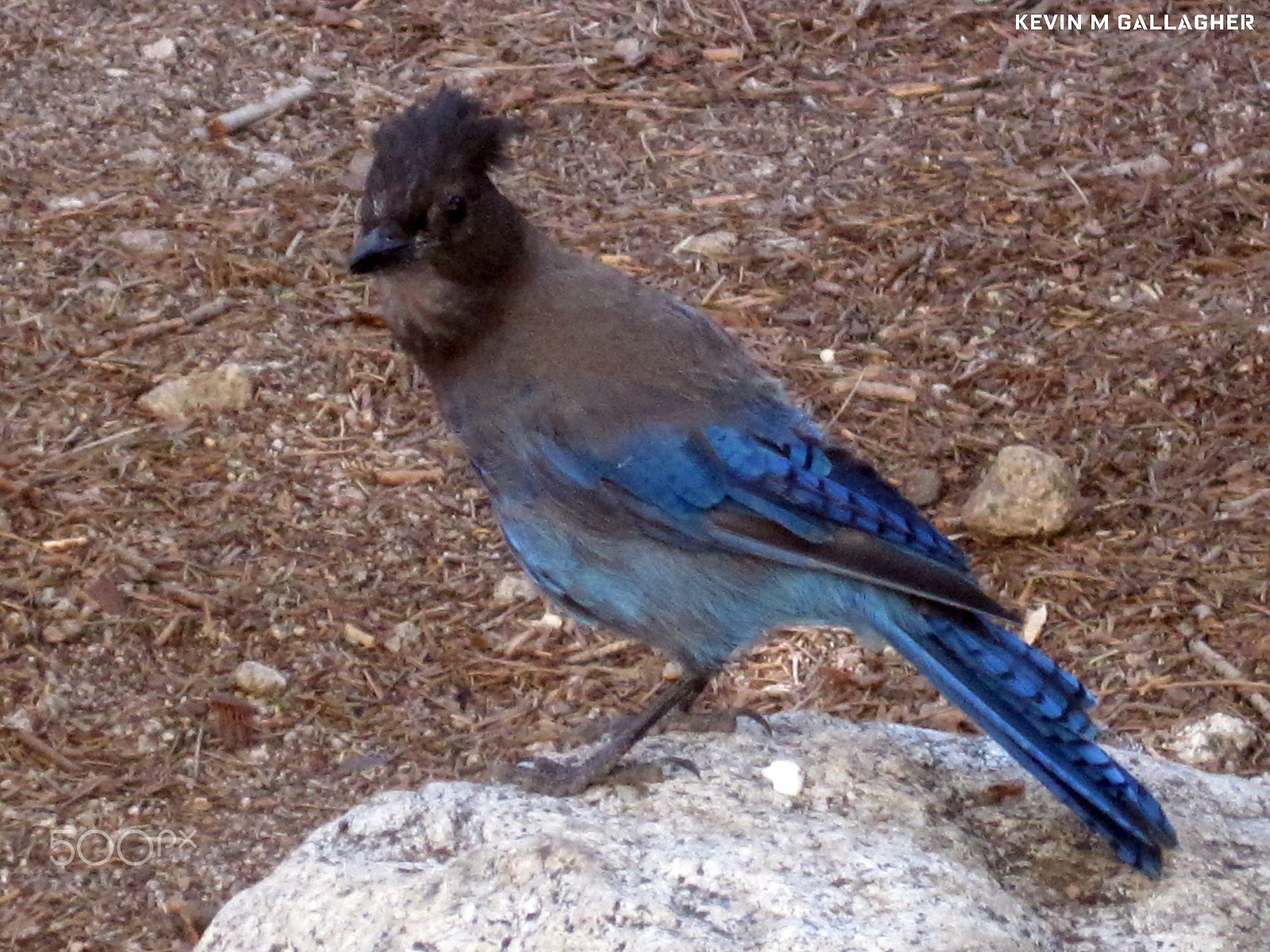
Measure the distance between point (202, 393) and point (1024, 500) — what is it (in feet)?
7.17

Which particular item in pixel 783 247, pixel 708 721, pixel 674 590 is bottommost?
pixel 783 247

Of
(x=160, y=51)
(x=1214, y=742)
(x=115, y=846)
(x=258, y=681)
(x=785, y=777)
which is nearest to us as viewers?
(x=785, y=777)

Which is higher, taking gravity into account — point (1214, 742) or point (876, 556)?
point (876, 556)

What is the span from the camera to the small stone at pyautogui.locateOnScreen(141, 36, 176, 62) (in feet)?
21.7

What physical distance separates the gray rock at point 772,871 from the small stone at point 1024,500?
1421mm

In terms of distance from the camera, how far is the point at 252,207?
5.98m

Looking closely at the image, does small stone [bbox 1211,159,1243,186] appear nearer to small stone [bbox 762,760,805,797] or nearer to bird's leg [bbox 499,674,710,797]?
bird's leg [bbox 499,674,710,797]

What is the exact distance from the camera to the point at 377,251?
3520 millimetres

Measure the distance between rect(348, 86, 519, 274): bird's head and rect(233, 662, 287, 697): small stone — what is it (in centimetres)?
128

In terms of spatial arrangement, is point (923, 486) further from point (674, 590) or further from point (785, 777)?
point (785, 777)

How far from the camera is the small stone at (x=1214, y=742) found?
4.23m

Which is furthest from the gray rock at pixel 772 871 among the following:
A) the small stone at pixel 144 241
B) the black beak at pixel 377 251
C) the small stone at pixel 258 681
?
the small stone at pixel 144 241

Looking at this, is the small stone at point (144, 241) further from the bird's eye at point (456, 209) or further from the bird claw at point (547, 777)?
the bird claw at point (547, 777)

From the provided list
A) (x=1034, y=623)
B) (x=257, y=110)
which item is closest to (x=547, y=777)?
(x=1034, y=623)
